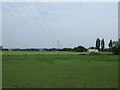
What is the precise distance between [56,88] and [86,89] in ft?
3.26

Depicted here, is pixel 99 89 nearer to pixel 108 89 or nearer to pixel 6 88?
pixel 108 89

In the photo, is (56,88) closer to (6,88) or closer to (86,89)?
(86,89)

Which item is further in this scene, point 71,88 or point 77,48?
point 77,48

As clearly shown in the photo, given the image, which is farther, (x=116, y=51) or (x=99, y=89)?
(x=116, y=51)

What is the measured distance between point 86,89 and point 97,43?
72802mm

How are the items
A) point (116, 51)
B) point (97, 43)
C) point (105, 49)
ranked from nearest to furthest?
point (116, 51), point (97, 43), point (105, 49)

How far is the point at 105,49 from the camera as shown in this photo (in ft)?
276

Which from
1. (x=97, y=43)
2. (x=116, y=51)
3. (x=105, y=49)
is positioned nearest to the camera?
(x=116, y=51)

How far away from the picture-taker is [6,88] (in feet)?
22.6

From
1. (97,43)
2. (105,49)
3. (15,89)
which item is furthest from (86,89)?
(105,49)

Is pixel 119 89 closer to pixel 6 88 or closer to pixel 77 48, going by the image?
pixel 6 88

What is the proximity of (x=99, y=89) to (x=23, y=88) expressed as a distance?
2502 mm

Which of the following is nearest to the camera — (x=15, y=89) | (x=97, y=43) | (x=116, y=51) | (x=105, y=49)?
(x=15, y=89)

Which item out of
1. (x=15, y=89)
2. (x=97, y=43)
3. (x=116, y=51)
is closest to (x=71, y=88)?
(x=15, y=89)
